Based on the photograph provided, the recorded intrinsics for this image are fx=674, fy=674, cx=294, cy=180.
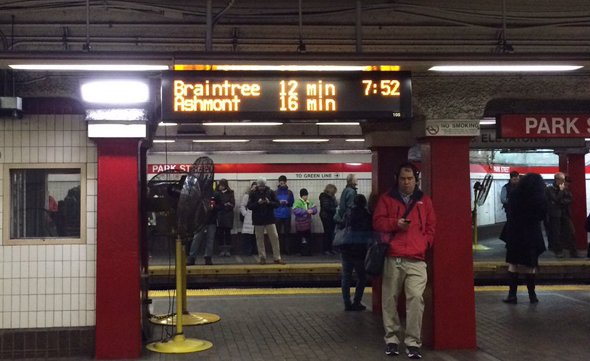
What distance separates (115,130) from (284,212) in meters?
9.41

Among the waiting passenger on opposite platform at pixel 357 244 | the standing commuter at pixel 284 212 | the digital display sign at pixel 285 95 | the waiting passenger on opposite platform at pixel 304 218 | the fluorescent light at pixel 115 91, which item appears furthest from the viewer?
the waiting passenger on opposite platform at pixel 304 218

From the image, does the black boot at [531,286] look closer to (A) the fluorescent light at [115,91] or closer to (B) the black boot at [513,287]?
(B) the black boot at [513,287]

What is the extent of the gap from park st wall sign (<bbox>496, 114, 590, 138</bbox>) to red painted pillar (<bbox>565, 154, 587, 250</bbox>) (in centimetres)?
960

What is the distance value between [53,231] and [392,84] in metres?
3.66

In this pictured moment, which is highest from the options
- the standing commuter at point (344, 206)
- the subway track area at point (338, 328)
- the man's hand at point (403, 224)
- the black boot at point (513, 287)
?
the standing commuter at point (344, 206)

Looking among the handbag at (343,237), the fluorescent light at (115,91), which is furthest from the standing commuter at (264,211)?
the fluorescent light at (115,91)

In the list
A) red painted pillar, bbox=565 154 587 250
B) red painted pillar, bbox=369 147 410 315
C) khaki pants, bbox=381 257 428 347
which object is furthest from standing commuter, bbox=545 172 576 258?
khaki pants, bbox=381 257 428 347

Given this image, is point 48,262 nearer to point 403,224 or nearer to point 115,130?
point 115,130

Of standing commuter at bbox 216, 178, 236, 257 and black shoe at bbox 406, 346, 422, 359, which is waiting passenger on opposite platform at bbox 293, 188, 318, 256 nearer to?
standing commuter at bbox 216, 178, 236, 257

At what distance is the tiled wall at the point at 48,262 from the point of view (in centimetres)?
662

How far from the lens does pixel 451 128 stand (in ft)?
22.9

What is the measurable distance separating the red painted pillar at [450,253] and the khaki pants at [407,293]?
1.00ft

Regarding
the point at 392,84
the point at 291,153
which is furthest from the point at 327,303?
the point at 291,153

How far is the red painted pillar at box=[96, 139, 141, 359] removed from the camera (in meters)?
6.60
